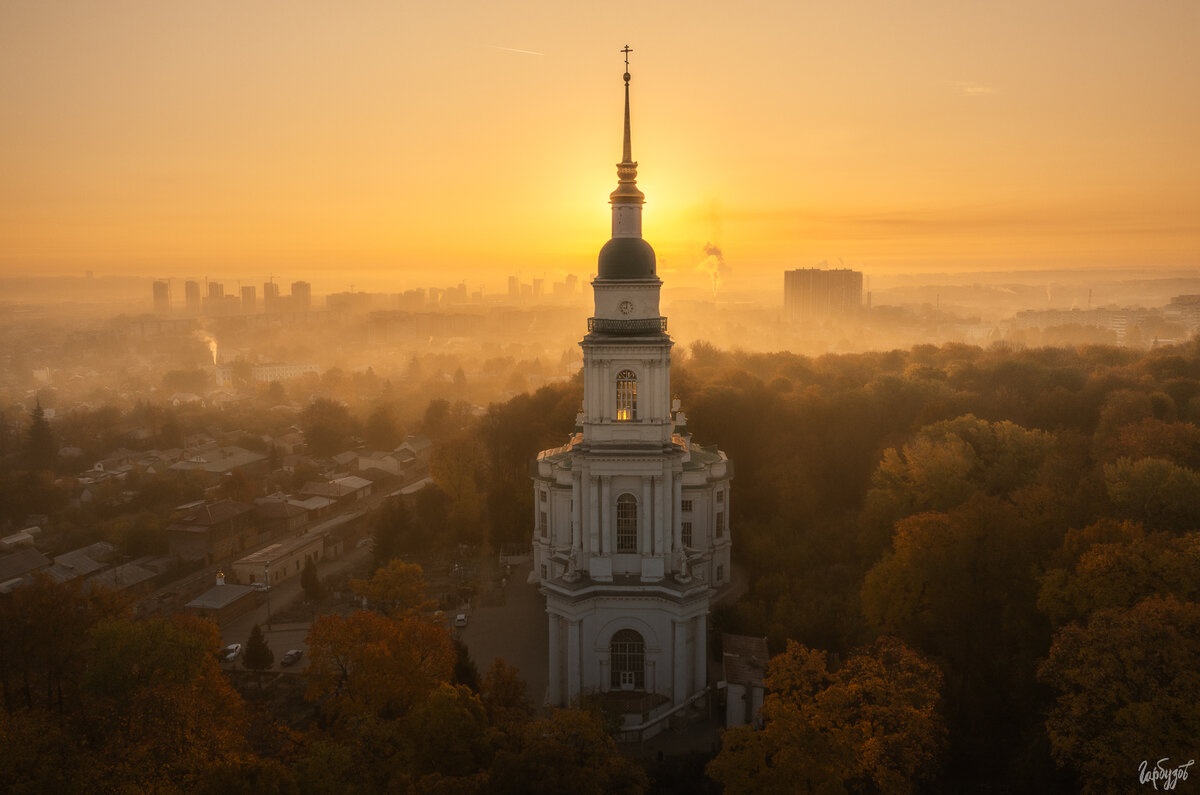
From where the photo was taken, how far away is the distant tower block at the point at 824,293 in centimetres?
11831

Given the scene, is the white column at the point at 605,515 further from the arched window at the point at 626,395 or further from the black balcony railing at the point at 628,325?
the black balcony railing at the point at 628,325

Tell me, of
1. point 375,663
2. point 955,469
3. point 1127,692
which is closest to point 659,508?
point 375,663

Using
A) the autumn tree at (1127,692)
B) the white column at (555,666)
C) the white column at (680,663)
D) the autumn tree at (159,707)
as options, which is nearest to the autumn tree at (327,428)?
the autumn tree at (159,707)

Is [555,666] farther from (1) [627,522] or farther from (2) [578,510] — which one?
(1) [627,522]

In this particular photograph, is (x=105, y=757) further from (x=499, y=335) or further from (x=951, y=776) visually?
(x=499, y=335)

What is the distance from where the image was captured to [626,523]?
25016 millimetres

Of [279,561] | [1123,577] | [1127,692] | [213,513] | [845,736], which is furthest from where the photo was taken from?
[213,513]

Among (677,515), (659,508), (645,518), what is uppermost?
(659,508)

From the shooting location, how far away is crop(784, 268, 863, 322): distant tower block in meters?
118

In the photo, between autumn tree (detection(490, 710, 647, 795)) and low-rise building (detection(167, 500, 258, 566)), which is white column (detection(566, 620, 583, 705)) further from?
low-rise building (detection(167, 500, 258, 566))

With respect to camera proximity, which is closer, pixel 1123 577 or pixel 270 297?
pixel 1123 577

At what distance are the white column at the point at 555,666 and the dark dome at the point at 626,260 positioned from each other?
32.6ft

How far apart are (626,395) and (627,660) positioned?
25.0 ft

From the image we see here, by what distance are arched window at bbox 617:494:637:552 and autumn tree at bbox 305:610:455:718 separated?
5977 mm
